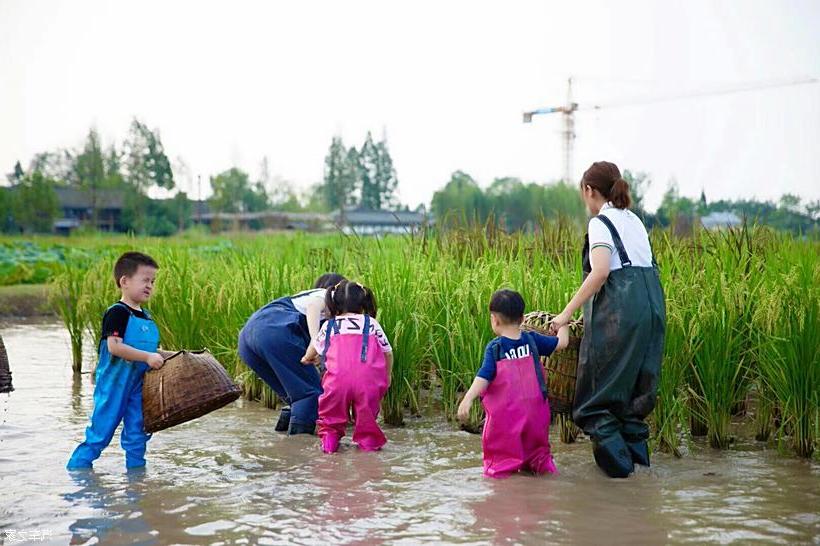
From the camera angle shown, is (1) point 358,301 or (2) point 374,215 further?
(2) point 374,215

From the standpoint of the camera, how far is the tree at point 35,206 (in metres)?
51.8

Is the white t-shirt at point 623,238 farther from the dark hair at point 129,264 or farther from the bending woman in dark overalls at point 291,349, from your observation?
the dark hair at point 129,264

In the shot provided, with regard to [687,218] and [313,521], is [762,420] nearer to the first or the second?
[313,521]

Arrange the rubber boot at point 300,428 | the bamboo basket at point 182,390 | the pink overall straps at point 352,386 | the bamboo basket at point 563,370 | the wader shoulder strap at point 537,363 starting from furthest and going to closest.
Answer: the rubber boot at point 300,428, the pink overall straps at point 352,386, the bamboo basket at point 563,370, the bamboo basket at point 182,390, the wader shoulder strap at point 537,363

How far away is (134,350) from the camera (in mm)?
5238

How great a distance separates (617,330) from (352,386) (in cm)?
173

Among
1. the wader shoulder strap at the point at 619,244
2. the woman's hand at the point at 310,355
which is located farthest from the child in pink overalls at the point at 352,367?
the wader shoulder strap at the point at 619,244

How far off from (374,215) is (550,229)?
2811 inches

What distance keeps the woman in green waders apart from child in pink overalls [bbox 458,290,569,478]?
21cm

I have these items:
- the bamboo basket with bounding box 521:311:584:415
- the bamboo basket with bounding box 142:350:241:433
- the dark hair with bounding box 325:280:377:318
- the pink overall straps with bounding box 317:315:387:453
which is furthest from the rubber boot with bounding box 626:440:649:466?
the bamboo basket with bounding box 142:350:241:433

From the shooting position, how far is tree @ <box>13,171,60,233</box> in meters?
51.8

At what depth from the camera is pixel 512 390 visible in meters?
5.07

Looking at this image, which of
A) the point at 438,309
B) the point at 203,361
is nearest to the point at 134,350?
the point at 203,361

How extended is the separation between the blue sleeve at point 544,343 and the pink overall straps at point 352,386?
3.90ft
